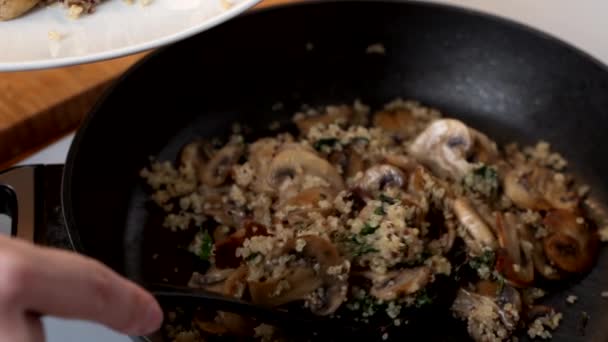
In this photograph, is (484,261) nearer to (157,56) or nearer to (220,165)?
(220,165)

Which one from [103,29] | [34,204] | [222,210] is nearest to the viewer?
[103,29]

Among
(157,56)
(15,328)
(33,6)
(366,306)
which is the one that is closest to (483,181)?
(366,306)

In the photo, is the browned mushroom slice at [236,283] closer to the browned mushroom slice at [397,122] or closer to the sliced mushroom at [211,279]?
the sliced mushroom at [211,279]

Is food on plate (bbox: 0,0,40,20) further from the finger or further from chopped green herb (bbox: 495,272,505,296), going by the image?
chopped green herb (bbox: 495,272,505,296)

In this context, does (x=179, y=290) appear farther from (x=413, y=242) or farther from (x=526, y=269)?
(x=526, y=269)

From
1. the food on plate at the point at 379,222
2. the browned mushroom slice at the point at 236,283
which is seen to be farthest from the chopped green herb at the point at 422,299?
the browned mushroom slice at the point at 236,283
